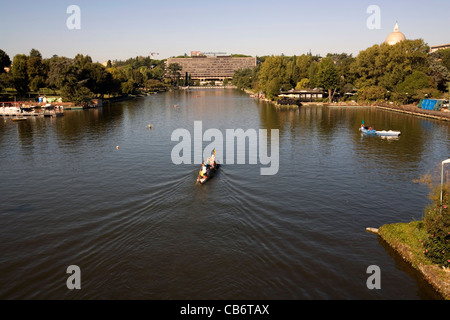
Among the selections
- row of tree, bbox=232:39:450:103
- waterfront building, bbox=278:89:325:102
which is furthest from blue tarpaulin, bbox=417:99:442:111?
waterfront building, bbox=278:89:325:102

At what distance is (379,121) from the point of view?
90.9m

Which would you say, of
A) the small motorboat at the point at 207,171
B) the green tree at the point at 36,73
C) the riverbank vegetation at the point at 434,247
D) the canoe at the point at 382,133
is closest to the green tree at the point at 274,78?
the canoe at the point at 382,133

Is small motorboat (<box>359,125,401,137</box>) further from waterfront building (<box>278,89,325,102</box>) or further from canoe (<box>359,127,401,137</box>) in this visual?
waterfront building (<box>278,89,325,102</box>)

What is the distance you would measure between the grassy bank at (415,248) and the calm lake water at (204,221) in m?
0.63

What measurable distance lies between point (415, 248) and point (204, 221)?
659 inches

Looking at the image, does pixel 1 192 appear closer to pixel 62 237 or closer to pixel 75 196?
pixel 75 196

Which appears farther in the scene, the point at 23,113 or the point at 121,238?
the point at 23,113

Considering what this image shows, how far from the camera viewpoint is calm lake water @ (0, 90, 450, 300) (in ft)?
73.2

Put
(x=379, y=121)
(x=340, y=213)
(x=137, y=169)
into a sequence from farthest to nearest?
(x=379, y=121) → (x=137, y=169) → (x=340, y=213)

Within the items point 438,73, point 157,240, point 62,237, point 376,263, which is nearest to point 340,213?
point 376,263

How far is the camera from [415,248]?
25.0 meters

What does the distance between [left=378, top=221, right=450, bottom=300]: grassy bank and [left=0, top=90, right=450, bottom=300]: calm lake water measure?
63cm
